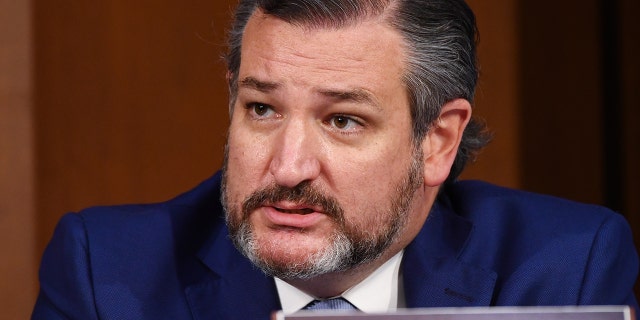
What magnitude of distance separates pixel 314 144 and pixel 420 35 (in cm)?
28

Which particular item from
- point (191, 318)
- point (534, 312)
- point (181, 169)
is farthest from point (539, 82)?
point (534, 312)

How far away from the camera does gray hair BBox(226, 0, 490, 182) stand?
1.65 metres

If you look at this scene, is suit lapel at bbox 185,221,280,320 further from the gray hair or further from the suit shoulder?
the suit shoulder

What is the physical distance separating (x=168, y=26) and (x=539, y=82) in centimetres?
92

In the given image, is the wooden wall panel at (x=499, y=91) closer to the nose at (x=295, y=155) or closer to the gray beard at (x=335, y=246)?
the gray beard at (x=335, y=246)

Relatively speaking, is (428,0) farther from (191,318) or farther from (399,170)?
(191,318)

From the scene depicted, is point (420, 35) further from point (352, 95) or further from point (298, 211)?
point (298, 211)

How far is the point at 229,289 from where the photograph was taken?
5.98 feet

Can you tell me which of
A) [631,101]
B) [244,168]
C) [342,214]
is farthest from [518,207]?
[631,101]

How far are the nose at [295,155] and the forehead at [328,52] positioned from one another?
→ 0.08 metres

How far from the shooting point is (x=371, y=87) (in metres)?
1.65

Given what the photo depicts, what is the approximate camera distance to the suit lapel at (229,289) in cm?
179

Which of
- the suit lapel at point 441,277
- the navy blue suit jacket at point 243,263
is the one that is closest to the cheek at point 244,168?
the navy blue suit jacket at point 243,263

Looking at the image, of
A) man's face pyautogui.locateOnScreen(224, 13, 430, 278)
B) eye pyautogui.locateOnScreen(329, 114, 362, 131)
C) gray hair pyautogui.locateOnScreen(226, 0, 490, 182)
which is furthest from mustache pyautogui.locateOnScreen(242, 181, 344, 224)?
gray hair pyautogui.locateOnScreen(226, 0, 490, 182)
